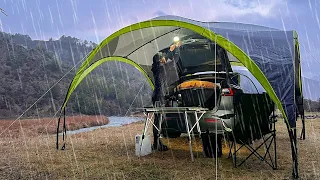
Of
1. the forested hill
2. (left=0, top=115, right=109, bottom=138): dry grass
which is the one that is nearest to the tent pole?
(left=0, top=115, right=109, bottom=138): dry grass

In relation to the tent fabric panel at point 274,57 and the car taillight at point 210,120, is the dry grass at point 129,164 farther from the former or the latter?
the tent fabric panel at point 274,57

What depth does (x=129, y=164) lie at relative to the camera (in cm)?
541

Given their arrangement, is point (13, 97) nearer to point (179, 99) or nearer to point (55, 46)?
point (179, 99)

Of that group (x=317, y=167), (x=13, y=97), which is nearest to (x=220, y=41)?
(x=317, y=167)

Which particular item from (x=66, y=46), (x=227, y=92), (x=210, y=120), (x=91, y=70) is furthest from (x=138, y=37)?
(x=66, y=46)

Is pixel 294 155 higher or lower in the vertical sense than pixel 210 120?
lower

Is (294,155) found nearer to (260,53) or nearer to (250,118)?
(250,118)

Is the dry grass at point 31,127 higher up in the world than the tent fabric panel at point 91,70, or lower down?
lower down

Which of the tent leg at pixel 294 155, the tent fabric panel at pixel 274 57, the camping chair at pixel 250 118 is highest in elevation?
the tent fabric panel at pixel 274 57

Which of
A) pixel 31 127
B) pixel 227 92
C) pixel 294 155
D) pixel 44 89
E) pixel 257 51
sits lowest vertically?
pixel 294 155

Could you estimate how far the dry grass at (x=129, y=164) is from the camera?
4.70 meters

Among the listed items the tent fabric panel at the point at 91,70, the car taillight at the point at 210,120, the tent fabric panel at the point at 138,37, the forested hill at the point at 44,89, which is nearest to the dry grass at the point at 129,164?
the car taillight at the point at 210,120

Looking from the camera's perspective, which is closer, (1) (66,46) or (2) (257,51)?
(2) (257,51)

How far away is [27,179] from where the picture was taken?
4.47m
